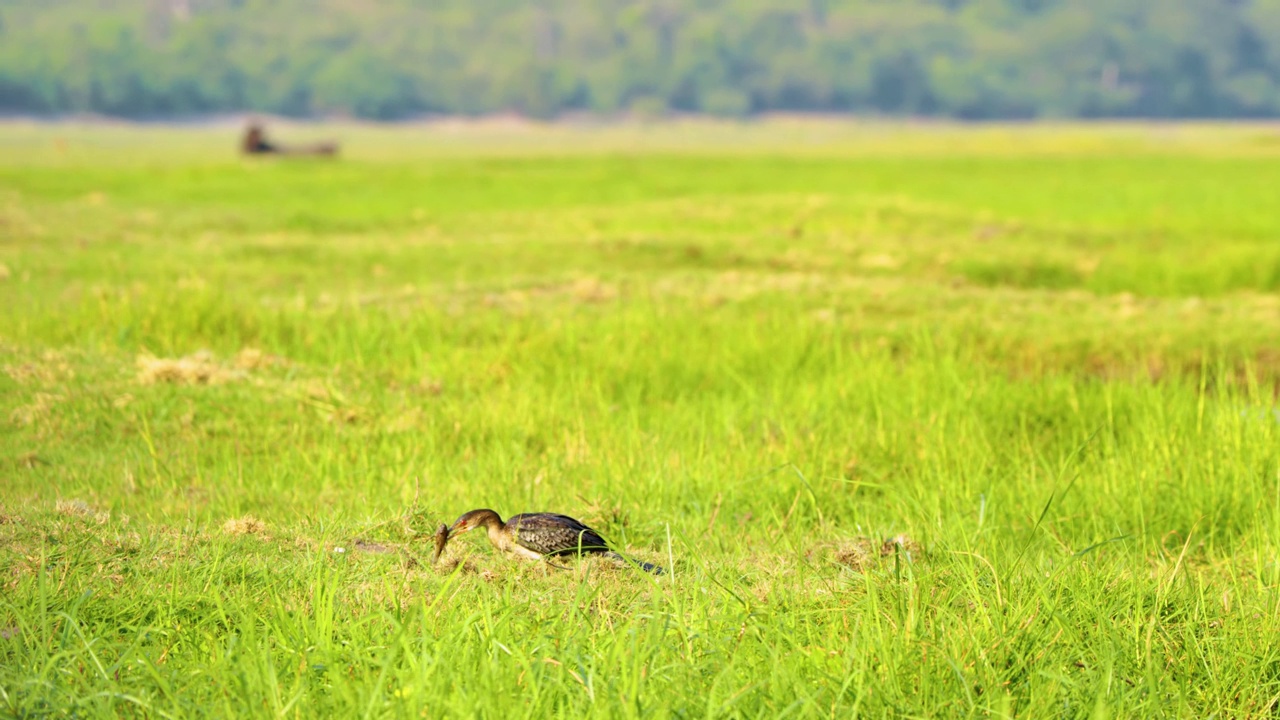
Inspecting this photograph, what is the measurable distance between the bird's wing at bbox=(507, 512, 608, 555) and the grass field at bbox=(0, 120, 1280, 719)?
0.14 m

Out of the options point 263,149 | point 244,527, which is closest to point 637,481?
point 244,527

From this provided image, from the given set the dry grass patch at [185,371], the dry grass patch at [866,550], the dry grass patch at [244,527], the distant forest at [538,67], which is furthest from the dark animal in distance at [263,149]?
the distant forest at [538,67]

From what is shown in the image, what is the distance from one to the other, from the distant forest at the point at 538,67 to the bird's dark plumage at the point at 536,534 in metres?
126

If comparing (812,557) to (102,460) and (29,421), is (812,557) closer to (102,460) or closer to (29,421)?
(102,460)

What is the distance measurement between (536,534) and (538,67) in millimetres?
161260

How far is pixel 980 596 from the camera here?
4449mm

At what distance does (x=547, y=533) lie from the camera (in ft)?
17.0

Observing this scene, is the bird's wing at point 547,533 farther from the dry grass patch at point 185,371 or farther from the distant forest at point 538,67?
the distant forest at point 538,67

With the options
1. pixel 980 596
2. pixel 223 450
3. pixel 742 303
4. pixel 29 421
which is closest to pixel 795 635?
pixel 980 596

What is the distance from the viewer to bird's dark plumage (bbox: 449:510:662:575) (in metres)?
5.17

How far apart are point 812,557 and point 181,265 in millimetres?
11036

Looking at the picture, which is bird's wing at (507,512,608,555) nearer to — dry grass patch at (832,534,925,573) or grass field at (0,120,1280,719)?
grass field at (0,120,1280,719)

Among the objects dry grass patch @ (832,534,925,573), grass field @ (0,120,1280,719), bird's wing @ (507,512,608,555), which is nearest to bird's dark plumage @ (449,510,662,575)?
bird's wing @ (507,512,608,555)

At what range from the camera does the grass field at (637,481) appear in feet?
13.5
